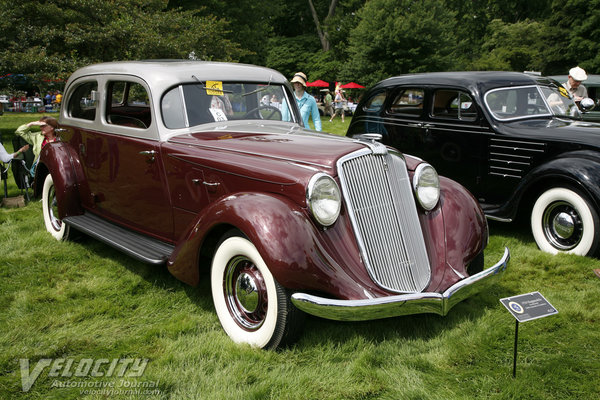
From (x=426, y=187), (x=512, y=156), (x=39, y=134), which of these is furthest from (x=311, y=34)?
(x=426, y=187)

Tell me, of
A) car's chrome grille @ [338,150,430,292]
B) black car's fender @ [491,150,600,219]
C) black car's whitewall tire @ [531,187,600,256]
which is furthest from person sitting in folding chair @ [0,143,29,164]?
black car's whitewall tire @ [531,187,600,256]

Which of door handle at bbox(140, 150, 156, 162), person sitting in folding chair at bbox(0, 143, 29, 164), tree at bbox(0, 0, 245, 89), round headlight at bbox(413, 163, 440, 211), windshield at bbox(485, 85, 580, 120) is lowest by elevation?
person sitting in folding chair at bbox(0, 143, 29, 164)

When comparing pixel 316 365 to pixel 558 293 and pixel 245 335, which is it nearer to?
pixel 245 335

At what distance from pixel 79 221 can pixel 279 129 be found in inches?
87.5

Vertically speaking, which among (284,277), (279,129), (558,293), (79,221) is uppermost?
(279,129)

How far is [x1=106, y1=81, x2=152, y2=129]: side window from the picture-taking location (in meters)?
4.50

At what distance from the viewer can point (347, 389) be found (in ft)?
8.84

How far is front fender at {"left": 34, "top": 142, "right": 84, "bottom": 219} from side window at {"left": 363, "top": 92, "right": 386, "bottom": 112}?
13.7 ft

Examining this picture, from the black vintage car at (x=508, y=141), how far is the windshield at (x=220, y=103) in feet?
7.85

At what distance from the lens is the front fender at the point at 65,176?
4.94 m

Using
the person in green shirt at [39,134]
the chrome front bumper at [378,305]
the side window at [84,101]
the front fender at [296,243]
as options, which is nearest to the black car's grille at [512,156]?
the chrome front bumper at [378,305]

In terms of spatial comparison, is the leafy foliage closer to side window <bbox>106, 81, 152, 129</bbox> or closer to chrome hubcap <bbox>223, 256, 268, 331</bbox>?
side window <bbox>106, 81, 152, 129</bbox>

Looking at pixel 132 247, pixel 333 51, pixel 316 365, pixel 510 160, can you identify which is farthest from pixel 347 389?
pixel 333 51

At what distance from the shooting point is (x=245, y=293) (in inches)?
124
